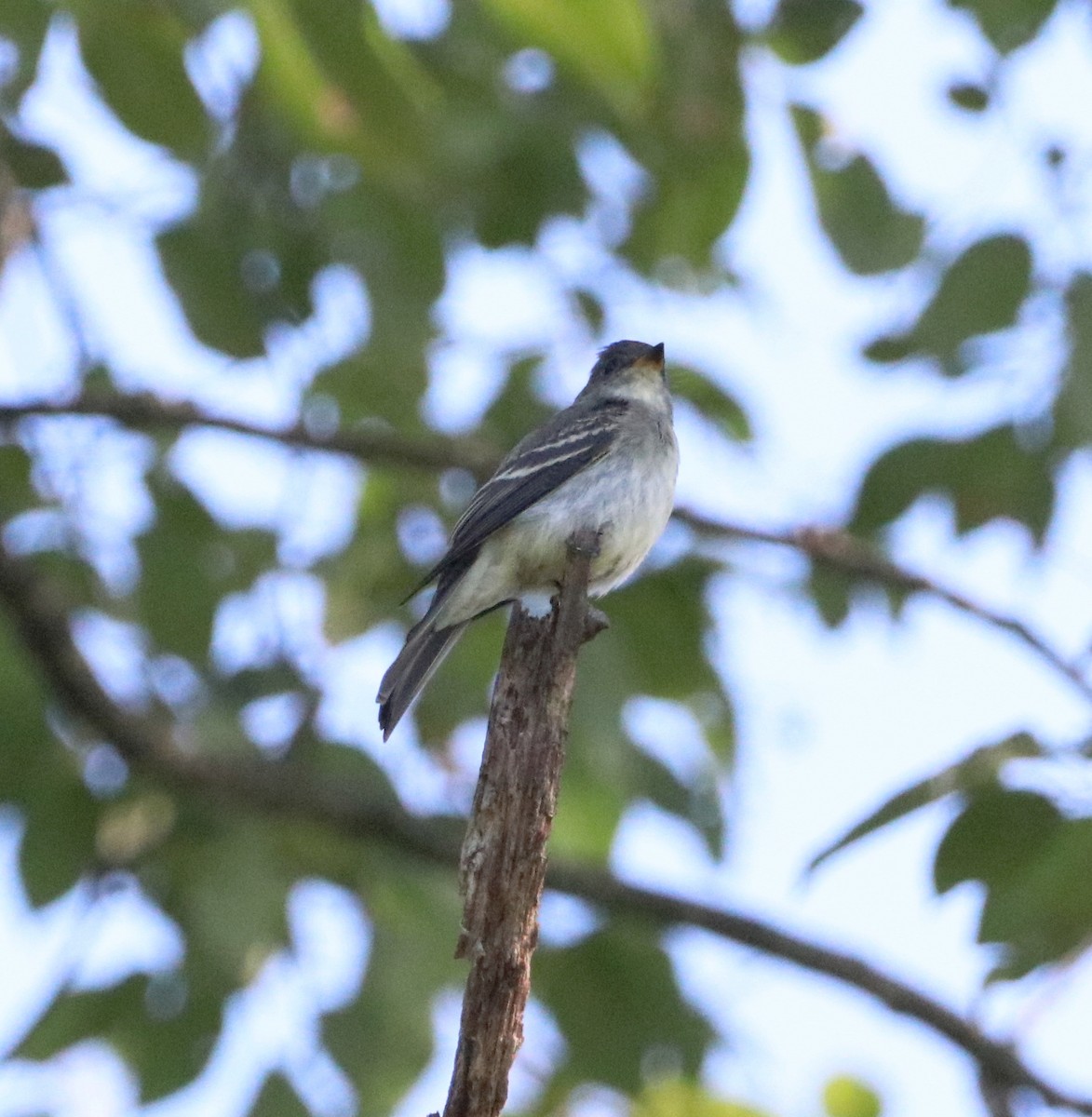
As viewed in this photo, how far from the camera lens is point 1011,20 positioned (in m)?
4.14

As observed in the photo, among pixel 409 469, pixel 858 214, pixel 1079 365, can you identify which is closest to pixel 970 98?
pixel 858 214

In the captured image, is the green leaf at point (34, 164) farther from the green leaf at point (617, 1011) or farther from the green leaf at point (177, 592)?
the green leaf at point (617, 1011)

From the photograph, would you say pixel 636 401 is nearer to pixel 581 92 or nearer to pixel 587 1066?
pixel 581 92

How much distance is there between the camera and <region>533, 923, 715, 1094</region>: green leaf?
4.53 m

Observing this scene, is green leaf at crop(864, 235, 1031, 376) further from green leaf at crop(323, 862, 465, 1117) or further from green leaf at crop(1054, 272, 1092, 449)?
green leaf at crop(323, 862, 465, 1117)

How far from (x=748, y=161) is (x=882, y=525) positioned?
112 centimetres

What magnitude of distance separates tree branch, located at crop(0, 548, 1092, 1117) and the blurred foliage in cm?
9

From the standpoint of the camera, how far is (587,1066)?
4.53 meters

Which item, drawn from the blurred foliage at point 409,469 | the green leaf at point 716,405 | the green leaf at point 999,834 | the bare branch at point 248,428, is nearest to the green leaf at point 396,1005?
the blurred foliage at point 409,469

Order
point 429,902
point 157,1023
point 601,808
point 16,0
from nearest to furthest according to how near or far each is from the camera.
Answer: point 16,0 → point 157,1023 → point 429,902 → point 601,808

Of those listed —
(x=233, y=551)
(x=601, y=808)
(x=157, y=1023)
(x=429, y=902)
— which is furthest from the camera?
(x=233, y=551)

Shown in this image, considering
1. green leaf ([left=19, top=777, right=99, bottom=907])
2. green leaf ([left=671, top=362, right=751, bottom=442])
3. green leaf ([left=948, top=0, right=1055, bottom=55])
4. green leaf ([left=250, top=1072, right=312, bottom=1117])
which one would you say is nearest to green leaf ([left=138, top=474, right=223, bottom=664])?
green leaf ([left=19, top=777, right=99, bottom=907])

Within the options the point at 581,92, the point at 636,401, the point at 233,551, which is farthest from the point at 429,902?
the point at 581,92

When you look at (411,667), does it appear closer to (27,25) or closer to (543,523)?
(543,523)
